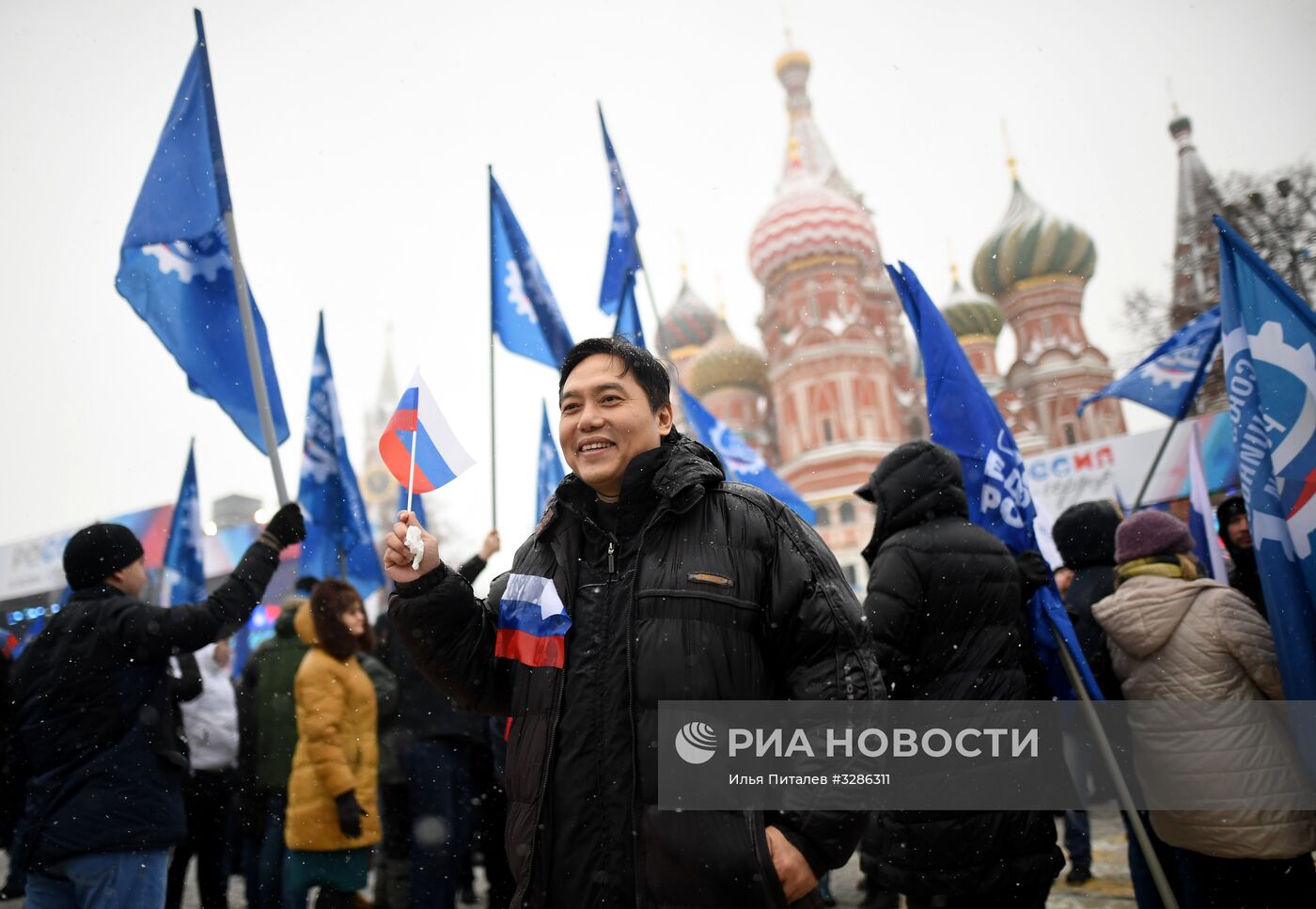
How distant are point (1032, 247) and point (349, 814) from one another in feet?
125

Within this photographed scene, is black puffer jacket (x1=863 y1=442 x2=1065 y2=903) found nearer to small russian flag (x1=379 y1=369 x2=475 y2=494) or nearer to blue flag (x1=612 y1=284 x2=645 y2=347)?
small russian flag (x1=379 y1=369 x2=475 y2=494)

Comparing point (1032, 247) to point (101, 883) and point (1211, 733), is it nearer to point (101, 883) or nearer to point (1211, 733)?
point (1211, 733)

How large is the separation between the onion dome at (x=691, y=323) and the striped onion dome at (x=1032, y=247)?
12.1 metres

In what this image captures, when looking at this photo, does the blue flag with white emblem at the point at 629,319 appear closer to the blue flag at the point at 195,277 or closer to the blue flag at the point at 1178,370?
the blue flag at the point at 195,277

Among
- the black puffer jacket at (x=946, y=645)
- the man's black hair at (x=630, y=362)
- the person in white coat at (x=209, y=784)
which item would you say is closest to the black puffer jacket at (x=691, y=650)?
the man's black hair at (x=630, y=362)

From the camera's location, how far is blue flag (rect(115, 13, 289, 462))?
4355 millimetres

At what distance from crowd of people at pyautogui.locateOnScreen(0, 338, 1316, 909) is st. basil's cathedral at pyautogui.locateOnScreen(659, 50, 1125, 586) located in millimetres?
28856

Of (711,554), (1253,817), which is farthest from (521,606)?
(1253,817)

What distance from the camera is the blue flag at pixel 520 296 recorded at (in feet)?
20.4

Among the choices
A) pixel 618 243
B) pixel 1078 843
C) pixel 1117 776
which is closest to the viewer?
pixel 1117 776

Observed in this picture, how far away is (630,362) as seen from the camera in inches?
84.7

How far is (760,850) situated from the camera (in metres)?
1.72

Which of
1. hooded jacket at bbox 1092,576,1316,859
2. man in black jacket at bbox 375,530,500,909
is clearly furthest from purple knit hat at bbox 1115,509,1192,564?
man in black jacket at bbox 375,530,500,909

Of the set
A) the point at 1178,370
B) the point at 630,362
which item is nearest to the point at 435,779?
the point at 630,362
